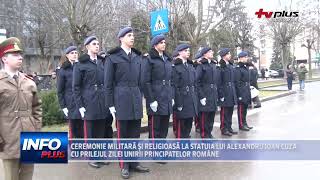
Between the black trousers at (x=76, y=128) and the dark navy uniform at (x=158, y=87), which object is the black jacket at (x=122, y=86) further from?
the black trousers at (x=76, y=128)

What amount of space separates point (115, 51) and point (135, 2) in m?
15.2

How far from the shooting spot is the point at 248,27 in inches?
1535

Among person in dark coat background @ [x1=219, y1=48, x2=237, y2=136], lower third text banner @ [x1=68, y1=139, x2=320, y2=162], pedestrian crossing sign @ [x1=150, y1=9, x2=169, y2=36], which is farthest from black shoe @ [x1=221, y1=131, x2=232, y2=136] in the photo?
pedestrian crossing sign @ [x1=150, y1=9, x2=169, y2=36]

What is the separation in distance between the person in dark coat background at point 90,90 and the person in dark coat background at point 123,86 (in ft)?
2.15

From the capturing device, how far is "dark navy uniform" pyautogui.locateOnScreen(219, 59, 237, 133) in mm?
9414

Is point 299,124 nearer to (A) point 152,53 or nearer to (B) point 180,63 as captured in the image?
(B) point 180,63

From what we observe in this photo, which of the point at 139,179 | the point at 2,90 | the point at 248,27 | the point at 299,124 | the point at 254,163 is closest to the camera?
the point at 2,90

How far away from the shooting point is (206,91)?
8.61m

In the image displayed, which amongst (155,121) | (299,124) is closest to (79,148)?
(155,121)

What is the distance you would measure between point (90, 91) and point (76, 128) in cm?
117

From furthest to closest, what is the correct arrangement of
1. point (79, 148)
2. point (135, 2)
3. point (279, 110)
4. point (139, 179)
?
point (135, 2), point (279, 110), point (79, 148), point (139, 179)

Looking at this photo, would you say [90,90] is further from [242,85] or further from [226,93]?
[242,85]

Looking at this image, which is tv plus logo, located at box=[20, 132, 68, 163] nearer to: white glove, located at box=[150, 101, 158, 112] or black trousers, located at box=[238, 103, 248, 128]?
white glove, located at box=[150, 101, 158, 112]

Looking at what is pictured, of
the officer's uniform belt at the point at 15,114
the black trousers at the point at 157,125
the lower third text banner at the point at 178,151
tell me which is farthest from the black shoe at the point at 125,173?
the officer's uniform belt at the point at 15,114
